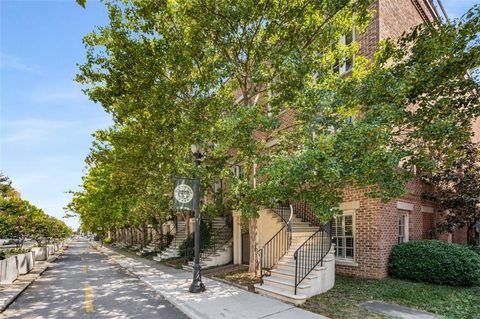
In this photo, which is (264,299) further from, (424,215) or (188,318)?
(424,215)

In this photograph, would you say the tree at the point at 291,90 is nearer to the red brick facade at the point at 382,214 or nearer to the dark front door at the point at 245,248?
the red brick facade at the point at 382,214

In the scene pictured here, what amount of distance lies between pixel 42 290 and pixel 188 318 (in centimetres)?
672

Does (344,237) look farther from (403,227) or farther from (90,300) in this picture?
(90,300)

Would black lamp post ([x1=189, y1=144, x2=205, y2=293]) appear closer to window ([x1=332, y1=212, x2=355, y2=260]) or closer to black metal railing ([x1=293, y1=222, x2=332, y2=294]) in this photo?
black metal railing ([x1=293, y1=222, x2=332, y2=294])

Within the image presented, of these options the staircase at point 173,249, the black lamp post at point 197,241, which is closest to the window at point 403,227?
the black lamp post at point 197,241

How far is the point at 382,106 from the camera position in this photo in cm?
711

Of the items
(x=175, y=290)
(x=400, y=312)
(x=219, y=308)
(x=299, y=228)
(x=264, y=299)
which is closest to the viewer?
(x=400, y=312)

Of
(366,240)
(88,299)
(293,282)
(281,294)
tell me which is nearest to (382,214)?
(366,240)

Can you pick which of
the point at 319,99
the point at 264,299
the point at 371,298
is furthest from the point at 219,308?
the point at 319,99

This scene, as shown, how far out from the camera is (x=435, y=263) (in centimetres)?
942

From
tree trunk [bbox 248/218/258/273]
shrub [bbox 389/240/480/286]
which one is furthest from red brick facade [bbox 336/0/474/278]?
tree trunk [bbox 248/218/258/273]

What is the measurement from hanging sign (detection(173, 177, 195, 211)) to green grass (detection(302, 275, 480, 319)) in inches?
179

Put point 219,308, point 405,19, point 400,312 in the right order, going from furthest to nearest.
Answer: point 405,19, point 219,308, point 400,312

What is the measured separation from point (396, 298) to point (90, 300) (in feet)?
28.7
